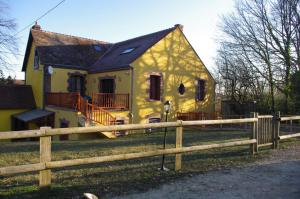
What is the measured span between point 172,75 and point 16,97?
11671mm

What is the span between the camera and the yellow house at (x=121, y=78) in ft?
64.3

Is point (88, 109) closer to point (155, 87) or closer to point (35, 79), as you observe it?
point (155, 87)

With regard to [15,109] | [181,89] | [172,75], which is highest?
[172,75]

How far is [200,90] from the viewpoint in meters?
24.5

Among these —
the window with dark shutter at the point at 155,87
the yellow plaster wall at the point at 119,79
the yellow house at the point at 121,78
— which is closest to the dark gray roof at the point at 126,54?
the yellow house at the point at 121,78

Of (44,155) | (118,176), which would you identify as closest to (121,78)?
(118,176)

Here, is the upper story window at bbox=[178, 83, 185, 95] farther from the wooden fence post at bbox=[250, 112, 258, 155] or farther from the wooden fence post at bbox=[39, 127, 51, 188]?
the wooden fence post at bbox=[39, 127, 51, 188]

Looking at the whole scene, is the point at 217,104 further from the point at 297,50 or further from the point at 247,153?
the point at 247,153

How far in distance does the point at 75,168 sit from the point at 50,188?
6.26ft

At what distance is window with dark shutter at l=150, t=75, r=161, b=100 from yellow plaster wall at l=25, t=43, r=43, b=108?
810cm

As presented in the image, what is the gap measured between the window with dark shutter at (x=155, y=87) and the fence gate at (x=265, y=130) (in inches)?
461

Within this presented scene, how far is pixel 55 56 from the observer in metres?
23.6

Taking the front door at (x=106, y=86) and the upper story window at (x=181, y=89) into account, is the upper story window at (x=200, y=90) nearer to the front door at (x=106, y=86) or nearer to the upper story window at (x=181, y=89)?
the upper story window at (x=181, y=89)

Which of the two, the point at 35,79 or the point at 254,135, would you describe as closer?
the point at 254,135
